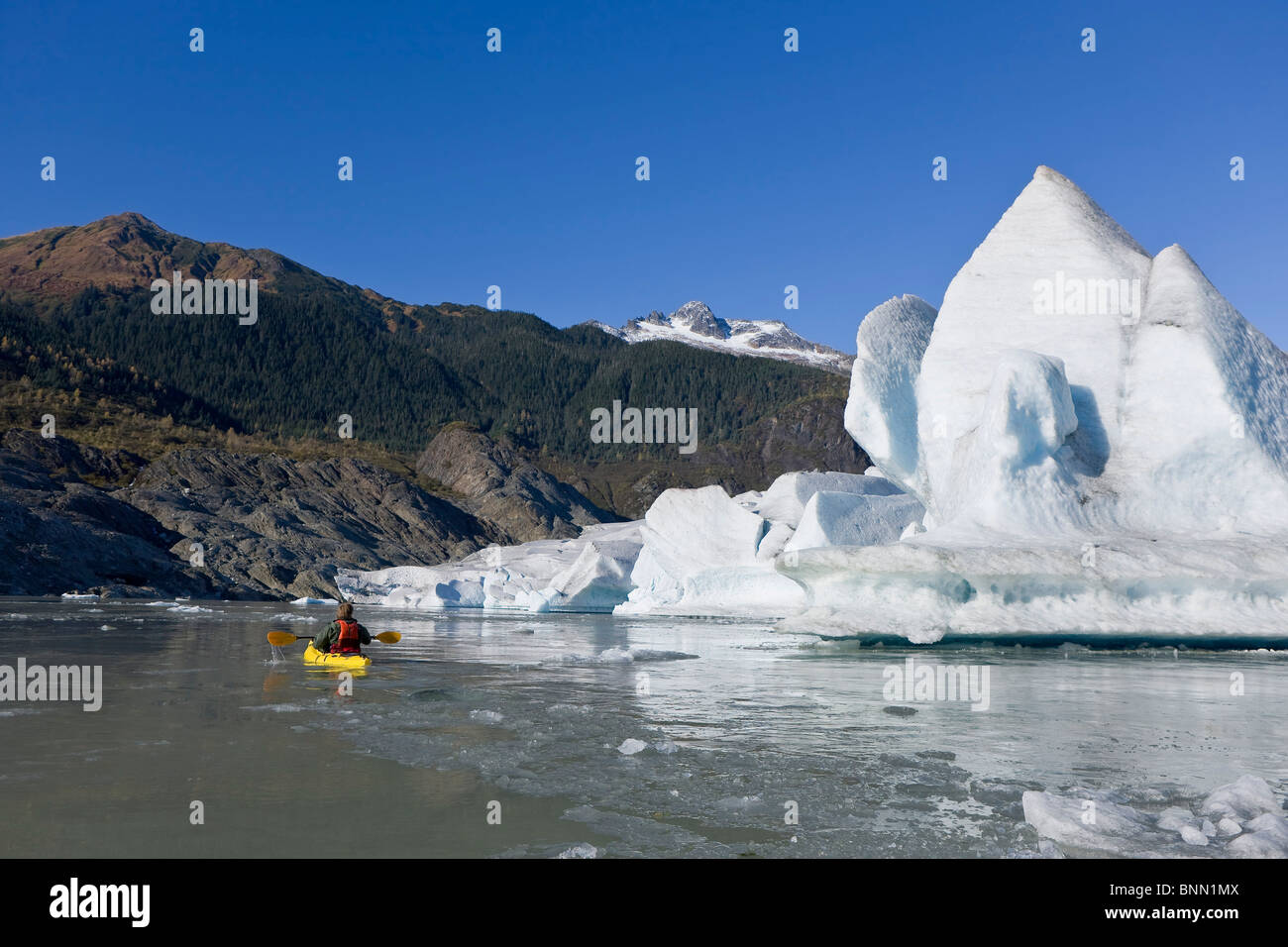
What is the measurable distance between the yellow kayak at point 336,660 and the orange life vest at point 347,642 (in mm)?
168

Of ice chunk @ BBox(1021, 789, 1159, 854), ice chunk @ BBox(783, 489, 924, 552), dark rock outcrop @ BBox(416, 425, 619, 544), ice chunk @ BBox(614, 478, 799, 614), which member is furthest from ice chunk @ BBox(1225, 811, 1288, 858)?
dark rock outcrop @ BBox(416, 425, 619, 544)

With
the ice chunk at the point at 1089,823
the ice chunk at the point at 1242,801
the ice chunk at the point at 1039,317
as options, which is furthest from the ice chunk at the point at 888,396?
the ice chunk at the point at 1089,823

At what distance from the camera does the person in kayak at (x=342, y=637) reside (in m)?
14.8

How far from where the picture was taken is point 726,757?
726 cm

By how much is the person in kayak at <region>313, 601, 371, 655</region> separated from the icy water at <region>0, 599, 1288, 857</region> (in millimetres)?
599

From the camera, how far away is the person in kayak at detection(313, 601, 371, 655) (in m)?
14.8

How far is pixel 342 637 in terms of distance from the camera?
14.9 meters

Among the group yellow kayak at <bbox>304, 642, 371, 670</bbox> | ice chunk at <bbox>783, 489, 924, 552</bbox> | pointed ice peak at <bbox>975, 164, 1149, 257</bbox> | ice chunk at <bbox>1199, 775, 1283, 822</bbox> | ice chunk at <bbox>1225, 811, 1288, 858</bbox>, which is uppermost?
pointed ice peak at <bbox>975, 164, 1149, 257</bbox>

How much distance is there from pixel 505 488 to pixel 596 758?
3908 inches

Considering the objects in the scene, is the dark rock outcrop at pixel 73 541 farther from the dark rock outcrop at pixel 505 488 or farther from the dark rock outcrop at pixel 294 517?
the dark rock outcrop at pixel 505 488

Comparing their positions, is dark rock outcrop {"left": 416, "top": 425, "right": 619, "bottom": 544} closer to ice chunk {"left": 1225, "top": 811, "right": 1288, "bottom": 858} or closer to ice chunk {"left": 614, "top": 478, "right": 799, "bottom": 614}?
ice chunk {"left": 614, "top": 478, "right": 799, "bottom": 614}

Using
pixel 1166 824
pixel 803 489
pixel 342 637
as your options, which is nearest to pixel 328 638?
pixel 342 637

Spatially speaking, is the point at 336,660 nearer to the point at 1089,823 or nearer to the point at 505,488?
the point at 1089,823
